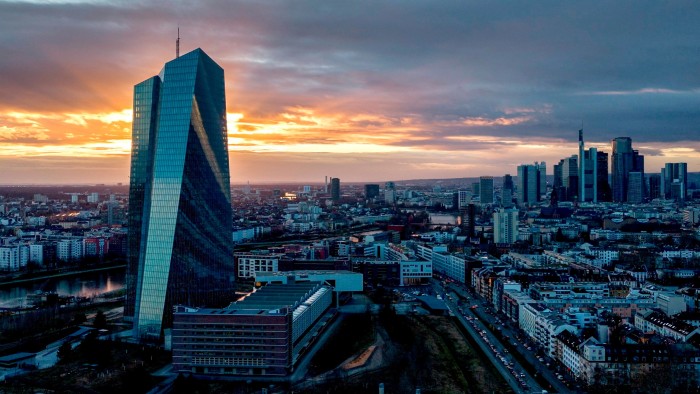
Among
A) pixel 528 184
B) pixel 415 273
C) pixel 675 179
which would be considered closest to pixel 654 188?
pixel 675 179

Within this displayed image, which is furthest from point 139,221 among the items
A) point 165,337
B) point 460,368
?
point 460,368

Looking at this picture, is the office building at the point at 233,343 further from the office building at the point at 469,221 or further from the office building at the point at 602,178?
the office building at the point at 602,178

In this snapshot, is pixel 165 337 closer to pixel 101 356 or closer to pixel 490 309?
pixel 101 356

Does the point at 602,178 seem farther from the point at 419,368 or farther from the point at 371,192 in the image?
the point at 419,368

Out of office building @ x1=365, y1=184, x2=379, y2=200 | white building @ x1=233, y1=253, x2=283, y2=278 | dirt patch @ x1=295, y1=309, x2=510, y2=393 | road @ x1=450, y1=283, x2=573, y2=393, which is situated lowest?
road @ x1=450, y1=283, x2=573, y2=393

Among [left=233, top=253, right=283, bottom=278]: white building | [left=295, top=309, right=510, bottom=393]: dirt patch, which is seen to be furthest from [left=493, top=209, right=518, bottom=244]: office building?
[left=295, top=309, right=510, bottom=393]: dirt patch

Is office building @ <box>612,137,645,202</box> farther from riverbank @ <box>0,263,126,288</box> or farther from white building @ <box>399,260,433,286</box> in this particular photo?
riverbank @ <box>0,263,126,288</box>

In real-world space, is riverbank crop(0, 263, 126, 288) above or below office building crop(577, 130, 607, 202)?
below
